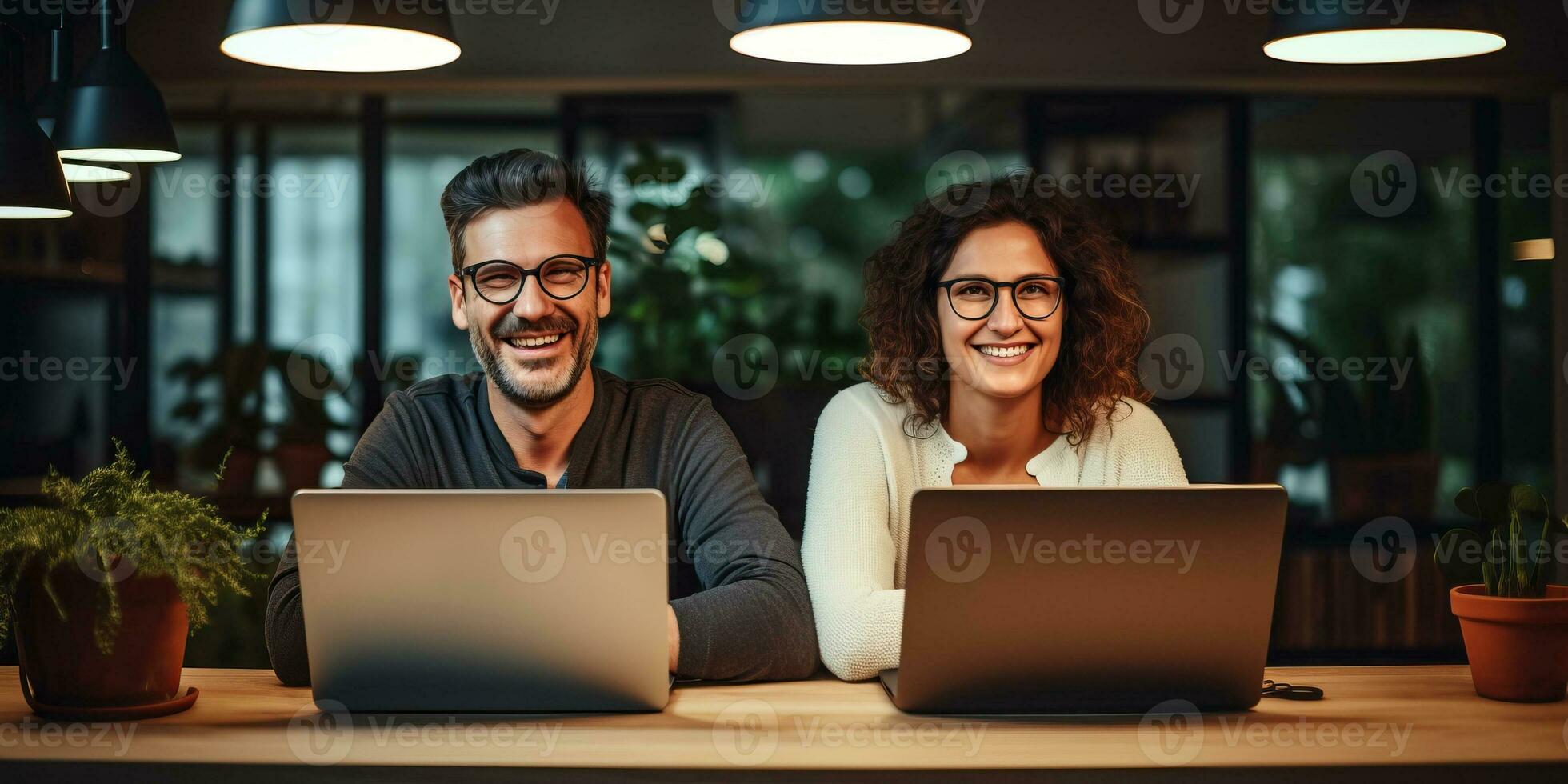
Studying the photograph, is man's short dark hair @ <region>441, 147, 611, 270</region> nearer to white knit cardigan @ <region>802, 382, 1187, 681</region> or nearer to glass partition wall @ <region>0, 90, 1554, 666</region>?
white knit cardigan @ <region>802, 382, 1187, 681</region>

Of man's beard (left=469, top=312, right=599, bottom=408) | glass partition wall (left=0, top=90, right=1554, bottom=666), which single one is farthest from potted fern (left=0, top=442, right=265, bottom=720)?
glass partition wall (left=0, top=90, right=1554, bottom=666)

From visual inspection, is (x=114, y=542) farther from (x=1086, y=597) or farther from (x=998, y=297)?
(x=998, y=297)

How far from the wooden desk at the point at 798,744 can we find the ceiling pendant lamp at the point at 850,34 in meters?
0.81

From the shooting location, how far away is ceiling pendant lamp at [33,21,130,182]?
2.21 m

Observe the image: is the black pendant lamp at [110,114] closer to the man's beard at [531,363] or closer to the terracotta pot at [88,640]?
the man's beard at [531,363]

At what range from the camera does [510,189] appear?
194 centimetres

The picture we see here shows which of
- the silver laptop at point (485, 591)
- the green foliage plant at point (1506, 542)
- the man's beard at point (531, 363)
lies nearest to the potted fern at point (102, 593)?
the silver laptop at point (485, 591)

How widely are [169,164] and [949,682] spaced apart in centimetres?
365

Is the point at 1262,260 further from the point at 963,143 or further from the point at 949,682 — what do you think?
the point at 949,682

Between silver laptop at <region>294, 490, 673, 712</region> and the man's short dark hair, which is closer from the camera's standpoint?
silver laptop at <region>294, 490, 673, 712</region>

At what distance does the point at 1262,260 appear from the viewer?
4148mm

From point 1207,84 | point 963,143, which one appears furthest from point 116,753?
point 1207,84

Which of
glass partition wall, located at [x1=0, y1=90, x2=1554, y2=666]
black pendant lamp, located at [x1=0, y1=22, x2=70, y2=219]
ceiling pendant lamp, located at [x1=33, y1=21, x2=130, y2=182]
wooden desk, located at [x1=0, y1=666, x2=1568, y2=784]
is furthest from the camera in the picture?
glass partition wall, located at [x1=0, y1=90, x2=1554, y2=666]

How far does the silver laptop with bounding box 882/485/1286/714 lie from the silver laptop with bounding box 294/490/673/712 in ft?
0.95
